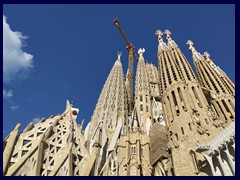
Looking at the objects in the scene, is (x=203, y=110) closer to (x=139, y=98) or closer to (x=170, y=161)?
(x=170, y=161)

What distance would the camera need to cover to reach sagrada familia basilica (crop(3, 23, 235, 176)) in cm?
1265

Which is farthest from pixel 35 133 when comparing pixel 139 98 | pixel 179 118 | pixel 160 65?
pixel 160 65

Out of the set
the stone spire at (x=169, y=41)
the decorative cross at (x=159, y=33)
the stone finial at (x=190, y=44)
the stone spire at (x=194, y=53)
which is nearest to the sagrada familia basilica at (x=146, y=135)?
the stone spire at (x=169, y=41)

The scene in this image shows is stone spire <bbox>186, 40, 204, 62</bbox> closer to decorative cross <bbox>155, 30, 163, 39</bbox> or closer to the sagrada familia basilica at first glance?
the sagrada familia basilica

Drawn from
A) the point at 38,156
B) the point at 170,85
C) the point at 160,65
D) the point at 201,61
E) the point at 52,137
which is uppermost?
the point at 201,61

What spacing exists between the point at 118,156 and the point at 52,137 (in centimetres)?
997

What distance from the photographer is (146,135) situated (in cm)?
2455

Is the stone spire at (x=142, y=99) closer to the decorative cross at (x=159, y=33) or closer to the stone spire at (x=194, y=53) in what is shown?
the decorative cross at (x=159, y=33)

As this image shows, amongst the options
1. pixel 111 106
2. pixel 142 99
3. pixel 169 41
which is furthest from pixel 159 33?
pixel 111 106

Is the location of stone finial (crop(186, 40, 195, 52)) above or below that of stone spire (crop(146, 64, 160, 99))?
above

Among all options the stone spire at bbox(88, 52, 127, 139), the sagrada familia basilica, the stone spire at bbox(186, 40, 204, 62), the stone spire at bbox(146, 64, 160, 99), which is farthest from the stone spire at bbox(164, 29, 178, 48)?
the stone spire at bbox(88, 52, 127, 139)

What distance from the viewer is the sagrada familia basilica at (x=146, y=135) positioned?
12.6 metres
